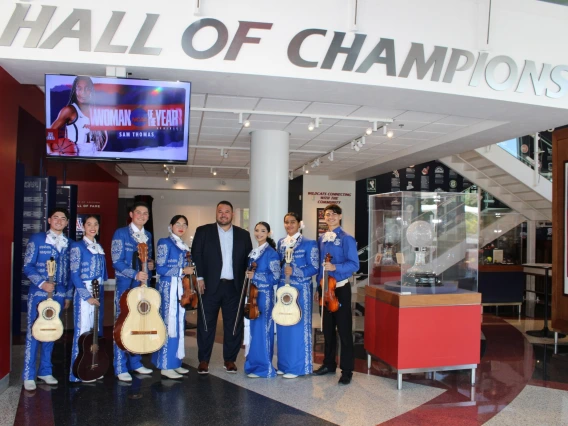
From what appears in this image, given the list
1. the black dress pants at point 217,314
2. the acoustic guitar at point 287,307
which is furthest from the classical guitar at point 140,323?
the acoustic guitar at point 287,307

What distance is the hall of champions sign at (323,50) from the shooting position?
444cm

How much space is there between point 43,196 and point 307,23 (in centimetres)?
515

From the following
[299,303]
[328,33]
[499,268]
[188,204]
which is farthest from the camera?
[188,204]

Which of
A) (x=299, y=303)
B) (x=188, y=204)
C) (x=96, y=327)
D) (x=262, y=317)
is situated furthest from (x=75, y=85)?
(x=188, y=204)

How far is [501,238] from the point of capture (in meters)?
10.9

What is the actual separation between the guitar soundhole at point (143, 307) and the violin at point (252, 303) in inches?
37.4

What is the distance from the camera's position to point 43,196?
25.7 ft

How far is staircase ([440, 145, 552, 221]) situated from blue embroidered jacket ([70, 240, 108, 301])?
851 cm

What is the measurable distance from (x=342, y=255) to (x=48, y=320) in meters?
2.80

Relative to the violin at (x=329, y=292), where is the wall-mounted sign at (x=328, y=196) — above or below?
above

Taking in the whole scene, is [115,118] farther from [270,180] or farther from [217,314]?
[270,180]

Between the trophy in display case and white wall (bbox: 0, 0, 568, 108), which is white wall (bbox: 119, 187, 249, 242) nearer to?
the trophy in display case

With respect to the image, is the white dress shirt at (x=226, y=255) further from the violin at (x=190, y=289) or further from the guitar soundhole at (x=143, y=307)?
the guitar soundhole at (x=143, y=307)

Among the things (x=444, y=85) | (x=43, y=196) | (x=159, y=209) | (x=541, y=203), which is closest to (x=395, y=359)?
(x=444, y=85)
